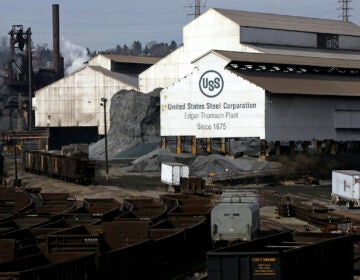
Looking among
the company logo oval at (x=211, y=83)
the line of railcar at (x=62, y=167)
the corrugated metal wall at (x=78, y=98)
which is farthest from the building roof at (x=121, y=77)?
the company logo oval at (x=211, y=83)

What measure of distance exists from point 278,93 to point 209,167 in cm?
935

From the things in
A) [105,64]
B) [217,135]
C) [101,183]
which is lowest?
[101,183]

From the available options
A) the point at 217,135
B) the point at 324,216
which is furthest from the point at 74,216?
the point at 217,135

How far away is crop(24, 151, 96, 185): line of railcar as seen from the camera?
2517 inches

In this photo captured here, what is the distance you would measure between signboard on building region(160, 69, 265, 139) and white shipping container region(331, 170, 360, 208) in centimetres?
1658

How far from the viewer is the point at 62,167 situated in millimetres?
66875

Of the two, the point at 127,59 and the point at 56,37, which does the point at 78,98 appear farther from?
the point at 56,37

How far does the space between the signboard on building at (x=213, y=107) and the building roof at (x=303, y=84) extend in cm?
142

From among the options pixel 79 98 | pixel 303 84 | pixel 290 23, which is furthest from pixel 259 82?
pixel 79 98

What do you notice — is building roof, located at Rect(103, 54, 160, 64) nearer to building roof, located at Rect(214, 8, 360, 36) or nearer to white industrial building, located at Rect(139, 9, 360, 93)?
white industrial building, located at Rect(139, 9, 360, 93)

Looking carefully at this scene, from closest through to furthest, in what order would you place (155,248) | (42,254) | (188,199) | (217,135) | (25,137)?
(42,254), (155,248), (188,199), (217,135), (25,137)

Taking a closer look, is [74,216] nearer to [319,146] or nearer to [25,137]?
[319,146]

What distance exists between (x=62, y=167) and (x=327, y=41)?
1848 inches

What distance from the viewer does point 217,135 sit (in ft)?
233
